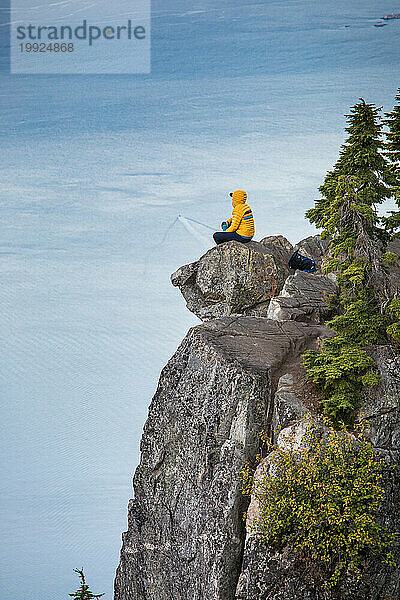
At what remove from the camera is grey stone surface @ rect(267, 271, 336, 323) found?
562 inches

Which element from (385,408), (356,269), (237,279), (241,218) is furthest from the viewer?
(241,218)

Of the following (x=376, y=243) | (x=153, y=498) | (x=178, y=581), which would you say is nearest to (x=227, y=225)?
(x=376, y=243)

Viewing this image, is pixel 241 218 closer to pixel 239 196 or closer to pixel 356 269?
pixel 239 196

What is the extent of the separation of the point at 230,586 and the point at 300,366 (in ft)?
11.7

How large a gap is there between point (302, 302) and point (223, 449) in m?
3.88

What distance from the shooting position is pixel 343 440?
1072 cm

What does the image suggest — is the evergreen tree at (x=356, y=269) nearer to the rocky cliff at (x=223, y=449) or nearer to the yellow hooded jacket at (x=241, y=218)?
the rocky cliff at (x=223, y=449)

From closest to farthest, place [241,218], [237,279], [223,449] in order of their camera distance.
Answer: [223,449], [237,279], [241,218]

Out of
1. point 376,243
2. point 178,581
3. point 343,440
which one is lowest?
point 178,581

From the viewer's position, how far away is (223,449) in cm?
1185

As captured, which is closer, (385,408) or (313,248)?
(385,408)

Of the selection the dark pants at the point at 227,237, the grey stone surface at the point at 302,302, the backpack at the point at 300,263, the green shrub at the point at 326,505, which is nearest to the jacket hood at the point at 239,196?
the dark pants at the point at 227,237

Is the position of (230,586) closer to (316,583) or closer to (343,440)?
(316,583)

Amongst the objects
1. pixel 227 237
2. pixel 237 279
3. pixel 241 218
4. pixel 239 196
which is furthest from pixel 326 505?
pixel 239 196
